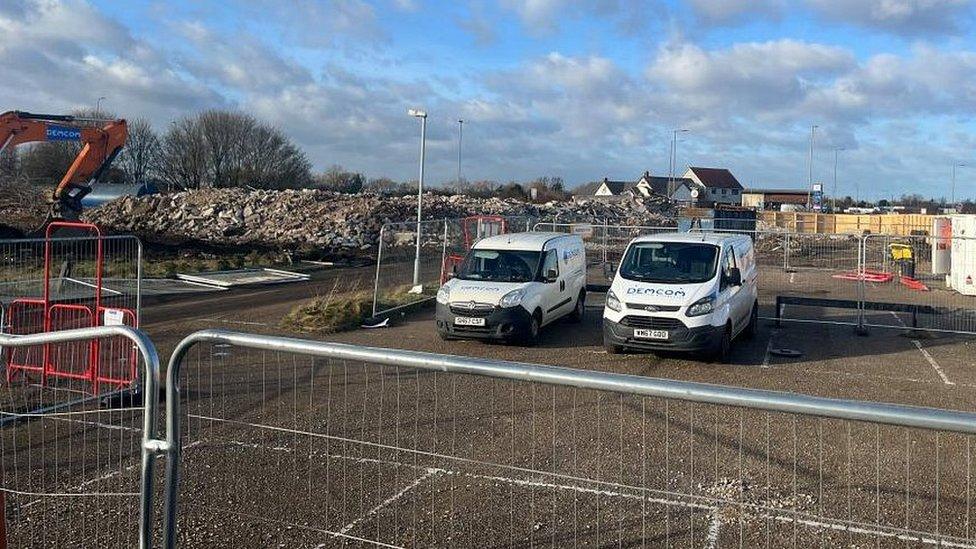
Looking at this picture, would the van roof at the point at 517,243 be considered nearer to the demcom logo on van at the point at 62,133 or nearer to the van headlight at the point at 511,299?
the van headlight at the point at 511,299

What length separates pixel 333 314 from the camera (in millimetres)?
15758

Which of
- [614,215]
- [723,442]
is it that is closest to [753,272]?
[723,442]

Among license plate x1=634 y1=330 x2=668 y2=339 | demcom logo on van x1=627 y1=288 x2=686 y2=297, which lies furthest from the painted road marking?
Answer: demcom logo on van x1=627 y1=288 x2=686 y2=297

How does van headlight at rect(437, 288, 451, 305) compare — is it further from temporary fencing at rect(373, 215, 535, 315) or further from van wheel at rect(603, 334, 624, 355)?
van wheel at rect(603, 334, 624, 355)

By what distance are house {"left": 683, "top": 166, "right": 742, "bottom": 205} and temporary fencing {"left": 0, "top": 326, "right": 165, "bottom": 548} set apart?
116m

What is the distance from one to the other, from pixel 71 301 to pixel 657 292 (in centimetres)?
1079

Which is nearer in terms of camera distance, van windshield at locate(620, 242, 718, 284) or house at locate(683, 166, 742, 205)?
van windshield at locate(620, 242, 718, 284)

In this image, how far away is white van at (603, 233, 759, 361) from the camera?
12234 mm

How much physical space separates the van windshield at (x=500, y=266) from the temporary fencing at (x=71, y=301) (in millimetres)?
5564

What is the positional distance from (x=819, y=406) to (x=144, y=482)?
3.02 metres

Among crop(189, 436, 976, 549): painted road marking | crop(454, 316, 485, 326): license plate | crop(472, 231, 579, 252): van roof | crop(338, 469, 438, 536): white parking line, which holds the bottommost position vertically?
crop(338, 469, 438, 536): white parking line

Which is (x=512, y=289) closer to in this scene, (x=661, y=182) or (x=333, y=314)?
(x=333, y=314)

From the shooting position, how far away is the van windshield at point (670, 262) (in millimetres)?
13094

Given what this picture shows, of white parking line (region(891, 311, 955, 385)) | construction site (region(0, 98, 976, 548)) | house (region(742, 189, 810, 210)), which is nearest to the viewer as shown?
construction site (region(0, 98, 976, 548))
